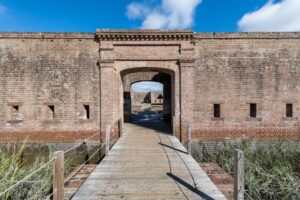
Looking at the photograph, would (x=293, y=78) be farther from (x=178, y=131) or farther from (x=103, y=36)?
(x=103, y=36)

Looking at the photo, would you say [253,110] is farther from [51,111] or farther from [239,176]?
[51,111]

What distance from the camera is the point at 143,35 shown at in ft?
35.9

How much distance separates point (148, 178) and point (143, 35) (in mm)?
7115

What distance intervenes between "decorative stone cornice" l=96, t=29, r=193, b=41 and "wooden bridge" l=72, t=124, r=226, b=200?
5078mm

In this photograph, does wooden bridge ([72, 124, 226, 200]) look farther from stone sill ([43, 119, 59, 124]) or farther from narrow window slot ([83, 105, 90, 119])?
stone sill ([43, 119, 59, 124])

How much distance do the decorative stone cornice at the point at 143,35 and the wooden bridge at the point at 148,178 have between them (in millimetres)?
5078

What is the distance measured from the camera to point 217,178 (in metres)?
5.34

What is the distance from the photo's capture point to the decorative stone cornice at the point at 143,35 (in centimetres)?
1088

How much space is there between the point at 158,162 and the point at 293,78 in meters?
7.96

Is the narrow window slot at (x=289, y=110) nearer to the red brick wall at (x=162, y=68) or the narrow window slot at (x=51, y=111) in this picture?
the red brick wall at (x=162, y=68)

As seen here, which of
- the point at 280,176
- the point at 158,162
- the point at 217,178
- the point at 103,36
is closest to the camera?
the point at 217,178

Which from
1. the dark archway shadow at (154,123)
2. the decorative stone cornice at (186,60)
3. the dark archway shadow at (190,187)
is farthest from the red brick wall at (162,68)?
the dark archway shadow at (190,187)

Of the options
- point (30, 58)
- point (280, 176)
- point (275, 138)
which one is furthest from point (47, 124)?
point (275, 138)

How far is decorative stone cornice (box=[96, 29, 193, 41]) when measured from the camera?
10883 millimetres
